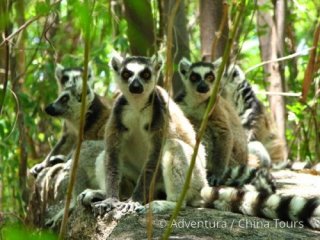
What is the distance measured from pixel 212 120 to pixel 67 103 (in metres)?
1.89

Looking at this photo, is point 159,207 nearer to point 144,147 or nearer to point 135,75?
point 144,147

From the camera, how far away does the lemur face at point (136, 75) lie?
4.85 m

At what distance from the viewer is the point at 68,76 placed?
7250mm

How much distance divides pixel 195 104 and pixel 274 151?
2853 mm

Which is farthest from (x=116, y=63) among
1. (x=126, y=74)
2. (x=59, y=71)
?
(x=59, y=71)

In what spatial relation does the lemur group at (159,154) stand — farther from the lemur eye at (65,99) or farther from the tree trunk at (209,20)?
the tree trunk at (209,20)

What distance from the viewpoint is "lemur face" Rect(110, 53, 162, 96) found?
4.85m

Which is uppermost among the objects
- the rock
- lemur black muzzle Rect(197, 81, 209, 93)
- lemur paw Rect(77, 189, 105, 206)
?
lemur black muzzle Rect(197, 81, 209, 93)

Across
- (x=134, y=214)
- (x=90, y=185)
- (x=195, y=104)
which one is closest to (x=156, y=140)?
(x=134, y=214)

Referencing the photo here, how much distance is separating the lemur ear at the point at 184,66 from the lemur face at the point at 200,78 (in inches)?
2.1

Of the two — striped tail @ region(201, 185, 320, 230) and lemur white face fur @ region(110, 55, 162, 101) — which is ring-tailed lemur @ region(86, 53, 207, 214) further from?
striped tail @ region(201, 185, 320, 230)

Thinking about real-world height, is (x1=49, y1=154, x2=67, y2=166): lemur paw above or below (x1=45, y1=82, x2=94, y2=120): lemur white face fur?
below

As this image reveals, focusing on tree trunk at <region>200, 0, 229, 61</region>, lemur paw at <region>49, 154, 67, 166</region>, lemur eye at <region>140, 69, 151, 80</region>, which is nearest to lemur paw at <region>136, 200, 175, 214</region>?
lemur eye at <region>140, 69, 151, 80</region>

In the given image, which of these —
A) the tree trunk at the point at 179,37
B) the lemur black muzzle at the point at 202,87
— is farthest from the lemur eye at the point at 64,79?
the lemur black muzzle at the point at 202,87
